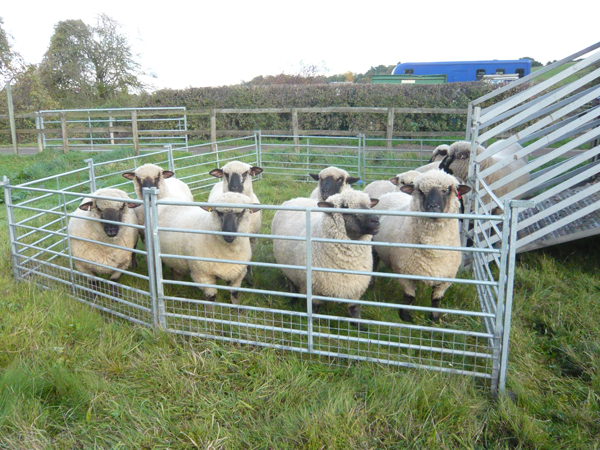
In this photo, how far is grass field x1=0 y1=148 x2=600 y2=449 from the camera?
260cm

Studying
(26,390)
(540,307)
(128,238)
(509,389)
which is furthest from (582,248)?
(26,390)

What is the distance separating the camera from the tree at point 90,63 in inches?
834

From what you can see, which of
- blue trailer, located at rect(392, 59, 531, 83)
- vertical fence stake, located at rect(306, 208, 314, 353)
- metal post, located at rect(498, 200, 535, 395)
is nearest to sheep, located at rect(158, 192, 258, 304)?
vertical fence stake, located at rect(306, 208, 314, 353)

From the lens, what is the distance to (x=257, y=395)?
2.95m

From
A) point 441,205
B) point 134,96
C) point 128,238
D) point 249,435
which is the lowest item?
point 249,435

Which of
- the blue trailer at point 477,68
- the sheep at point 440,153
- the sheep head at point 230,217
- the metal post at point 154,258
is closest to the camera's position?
the metal post at point 154,258

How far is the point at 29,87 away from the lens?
67.4ft

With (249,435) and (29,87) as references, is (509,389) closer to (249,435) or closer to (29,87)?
(249,435)

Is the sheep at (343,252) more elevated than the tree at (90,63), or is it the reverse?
the tree at (90,63)

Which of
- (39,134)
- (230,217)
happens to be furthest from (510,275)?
(39,134)

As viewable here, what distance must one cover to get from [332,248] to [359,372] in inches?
44.3

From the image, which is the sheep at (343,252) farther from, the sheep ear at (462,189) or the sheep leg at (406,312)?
the sheep ear at (462,189)

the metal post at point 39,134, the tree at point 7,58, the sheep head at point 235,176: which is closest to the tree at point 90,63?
the tree at point 7,58

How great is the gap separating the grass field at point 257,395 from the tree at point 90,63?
2029 cm
